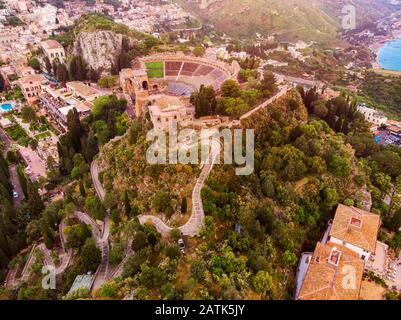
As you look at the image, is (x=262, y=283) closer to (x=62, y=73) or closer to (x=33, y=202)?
(x=33, y=202)

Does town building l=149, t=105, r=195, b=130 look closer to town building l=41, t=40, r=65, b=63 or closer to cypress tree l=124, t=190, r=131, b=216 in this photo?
cypress tree l=124, t=190, r=131, b=216

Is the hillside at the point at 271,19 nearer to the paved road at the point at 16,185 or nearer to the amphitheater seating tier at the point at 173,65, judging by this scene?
the amphitheater seating tier at the point at 173,65

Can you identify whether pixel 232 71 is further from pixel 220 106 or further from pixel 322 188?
pixel 322 188

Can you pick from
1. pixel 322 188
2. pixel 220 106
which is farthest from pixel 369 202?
pixel 220 106

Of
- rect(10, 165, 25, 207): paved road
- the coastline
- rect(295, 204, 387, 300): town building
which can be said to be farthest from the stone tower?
the coastline

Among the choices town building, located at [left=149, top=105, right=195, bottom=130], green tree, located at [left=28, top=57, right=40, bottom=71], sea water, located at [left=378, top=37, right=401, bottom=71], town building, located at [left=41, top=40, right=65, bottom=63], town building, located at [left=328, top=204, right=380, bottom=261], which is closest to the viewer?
town building, located at [left=328, top=204, right=380, bottom=261]

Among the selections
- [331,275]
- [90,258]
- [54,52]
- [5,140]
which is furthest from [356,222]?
[54,52]

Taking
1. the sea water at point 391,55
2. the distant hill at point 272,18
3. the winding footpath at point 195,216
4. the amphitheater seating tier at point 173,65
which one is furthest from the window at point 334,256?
the distant hill at point 272,18
